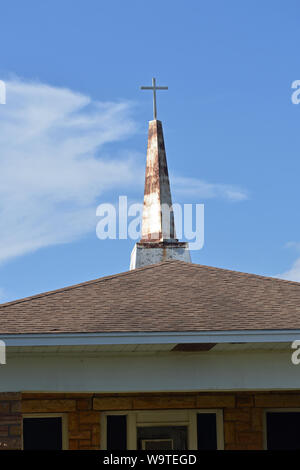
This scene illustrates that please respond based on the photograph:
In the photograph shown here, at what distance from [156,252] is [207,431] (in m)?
11.2

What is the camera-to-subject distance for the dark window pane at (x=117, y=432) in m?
11.5

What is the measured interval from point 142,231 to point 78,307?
535 inches

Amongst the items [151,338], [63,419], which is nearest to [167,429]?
[63,419]

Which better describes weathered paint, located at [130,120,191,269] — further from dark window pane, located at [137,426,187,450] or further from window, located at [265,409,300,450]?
dark window pane, located at [137,426,187,450]

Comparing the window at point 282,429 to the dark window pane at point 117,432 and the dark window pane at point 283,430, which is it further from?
the dark window pane at point 117,432

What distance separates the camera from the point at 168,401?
11672 millimetres

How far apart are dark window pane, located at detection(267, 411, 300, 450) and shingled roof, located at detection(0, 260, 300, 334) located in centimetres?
157

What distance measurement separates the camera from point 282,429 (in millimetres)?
11789

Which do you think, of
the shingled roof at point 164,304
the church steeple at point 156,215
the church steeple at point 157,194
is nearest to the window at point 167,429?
the shingled roof at point 164,304

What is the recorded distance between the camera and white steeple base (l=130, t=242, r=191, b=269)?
73.8 feet

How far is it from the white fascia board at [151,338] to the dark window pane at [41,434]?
222 centimetres

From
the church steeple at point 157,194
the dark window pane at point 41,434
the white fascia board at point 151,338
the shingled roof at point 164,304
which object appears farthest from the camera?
the church steeple at point 157,194
